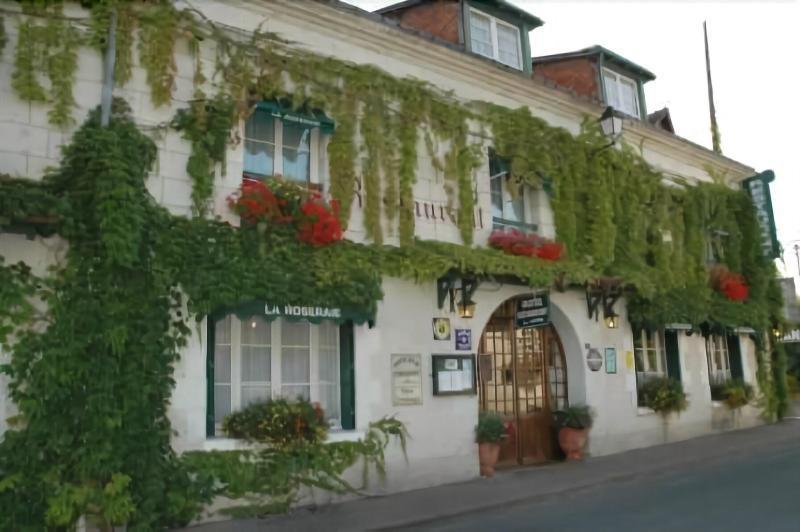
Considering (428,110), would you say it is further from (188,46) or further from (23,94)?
(23,94)

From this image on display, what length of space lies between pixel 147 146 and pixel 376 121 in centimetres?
329

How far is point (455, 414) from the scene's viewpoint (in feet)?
34.4

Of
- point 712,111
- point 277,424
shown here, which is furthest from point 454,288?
point 712,111

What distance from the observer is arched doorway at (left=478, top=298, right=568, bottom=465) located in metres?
12.0

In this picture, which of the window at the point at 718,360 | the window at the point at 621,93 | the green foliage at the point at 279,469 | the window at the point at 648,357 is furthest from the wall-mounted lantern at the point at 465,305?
the window at the point at 718,360

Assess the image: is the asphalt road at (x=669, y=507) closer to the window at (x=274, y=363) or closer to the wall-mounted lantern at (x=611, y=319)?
the window at (x=274, y=363)

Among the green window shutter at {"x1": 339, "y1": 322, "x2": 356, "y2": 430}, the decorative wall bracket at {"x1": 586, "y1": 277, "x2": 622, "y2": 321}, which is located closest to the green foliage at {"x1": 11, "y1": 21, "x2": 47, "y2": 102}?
the green window shutter at {"x1": 339, "y1": 322, "x2": 356, "y2": 430}

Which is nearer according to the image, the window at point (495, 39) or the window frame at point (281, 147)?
the window frame at point (281, 147)

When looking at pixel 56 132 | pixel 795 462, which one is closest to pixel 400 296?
pixel 56 132

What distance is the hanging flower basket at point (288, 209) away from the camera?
8672 millimetres

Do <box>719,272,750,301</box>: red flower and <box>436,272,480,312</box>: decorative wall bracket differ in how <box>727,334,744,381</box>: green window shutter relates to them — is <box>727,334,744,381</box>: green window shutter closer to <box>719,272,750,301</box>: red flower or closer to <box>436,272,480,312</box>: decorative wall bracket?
<box>719,272,750,301</box>: red flower

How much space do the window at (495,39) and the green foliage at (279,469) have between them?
24.0 feet

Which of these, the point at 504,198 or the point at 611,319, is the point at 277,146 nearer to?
the point at 504,198

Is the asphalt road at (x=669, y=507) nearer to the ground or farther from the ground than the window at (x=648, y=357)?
nearer to the ground
